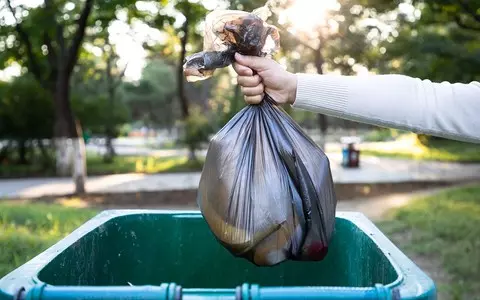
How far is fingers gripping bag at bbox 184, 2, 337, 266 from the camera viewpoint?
1.70m

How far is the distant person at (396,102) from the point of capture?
5.09 feet

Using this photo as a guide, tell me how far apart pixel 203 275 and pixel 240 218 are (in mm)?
752

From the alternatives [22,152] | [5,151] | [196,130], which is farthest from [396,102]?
[5,151]

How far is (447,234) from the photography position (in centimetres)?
650

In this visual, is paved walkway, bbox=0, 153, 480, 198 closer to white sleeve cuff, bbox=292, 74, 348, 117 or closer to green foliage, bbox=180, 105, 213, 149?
green foliage, bbox=180, 105, 213, 149

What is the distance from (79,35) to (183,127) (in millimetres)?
5220

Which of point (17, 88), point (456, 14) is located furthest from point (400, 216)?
point (17, 88)

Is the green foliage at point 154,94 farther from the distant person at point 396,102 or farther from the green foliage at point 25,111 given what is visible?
the distant person at point 396,102

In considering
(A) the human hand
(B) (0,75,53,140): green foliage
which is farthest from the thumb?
(B) (0,75,53,140): green foliage

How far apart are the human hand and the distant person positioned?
0.03 meters

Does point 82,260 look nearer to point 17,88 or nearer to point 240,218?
point 240,218

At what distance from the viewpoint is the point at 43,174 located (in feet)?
51.7

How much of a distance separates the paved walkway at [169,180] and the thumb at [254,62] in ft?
33.2

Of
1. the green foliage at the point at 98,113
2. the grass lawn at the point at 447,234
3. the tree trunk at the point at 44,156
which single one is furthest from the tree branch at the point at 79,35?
the grass lawn at the point at 447,234
